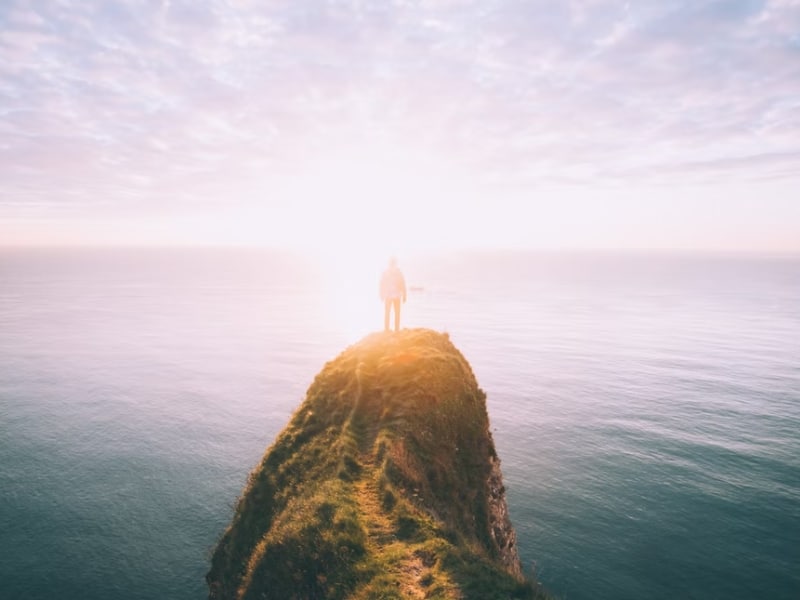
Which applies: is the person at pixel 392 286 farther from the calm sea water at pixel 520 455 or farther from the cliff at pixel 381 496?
the calm sea water at pixel 520 455

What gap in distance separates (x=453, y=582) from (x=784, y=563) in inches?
1572

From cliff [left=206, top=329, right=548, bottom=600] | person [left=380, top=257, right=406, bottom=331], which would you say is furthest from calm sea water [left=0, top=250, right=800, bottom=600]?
person [left=380, top=257, right=406, bottom=331]

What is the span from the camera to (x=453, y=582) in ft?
48.7

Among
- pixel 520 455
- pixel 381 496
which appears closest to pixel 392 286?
pixel 381 496

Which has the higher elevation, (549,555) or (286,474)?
(286,474)

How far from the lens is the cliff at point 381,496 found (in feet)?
52.9

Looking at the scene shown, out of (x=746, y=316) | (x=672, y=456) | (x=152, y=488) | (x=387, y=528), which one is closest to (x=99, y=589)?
(x=152, y=488)

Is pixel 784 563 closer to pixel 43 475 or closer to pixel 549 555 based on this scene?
pixel 549 555

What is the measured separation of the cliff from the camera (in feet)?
52.9

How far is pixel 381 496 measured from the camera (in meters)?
20.1

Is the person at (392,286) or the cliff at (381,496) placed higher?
the person at (392,286)

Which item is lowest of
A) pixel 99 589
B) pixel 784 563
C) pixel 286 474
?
pixel 99 589

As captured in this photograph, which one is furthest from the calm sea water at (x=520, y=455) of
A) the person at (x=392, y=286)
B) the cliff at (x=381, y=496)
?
the person at (x=392, y=286)

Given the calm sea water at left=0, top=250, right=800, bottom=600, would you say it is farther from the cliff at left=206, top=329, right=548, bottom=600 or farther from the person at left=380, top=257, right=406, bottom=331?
the person at left=380, top=257, right=406, bottom=331
